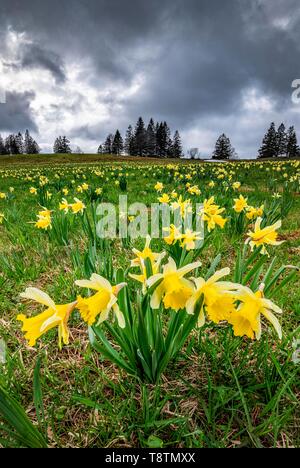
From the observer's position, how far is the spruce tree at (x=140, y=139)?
67938mm

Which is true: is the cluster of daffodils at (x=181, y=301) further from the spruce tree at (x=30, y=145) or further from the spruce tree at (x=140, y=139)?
the spruce tree at (x=30, y=145)

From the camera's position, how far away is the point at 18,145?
8638 centimetres

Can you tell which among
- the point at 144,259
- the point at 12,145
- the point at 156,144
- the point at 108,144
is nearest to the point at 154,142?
the point at 156,144

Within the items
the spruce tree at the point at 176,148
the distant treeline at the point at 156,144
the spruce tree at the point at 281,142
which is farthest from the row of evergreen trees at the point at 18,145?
the spruce tree at the point at 281,142

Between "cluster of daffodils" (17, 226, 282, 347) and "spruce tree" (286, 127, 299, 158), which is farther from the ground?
"spruce tree" (286, 127, 299, 158)

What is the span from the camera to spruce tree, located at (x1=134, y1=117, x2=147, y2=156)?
67.9 m

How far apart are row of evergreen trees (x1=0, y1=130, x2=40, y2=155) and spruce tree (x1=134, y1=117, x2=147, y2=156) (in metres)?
39.7

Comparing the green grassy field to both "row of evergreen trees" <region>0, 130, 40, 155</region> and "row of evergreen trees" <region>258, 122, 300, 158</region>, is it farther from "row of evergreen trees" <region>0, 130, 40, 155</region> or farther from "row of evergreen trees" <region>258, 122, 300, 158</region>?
"row of evergreen trees" <region>0, 130, 40, 155</region>

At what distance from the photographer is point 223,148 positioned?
63062mm

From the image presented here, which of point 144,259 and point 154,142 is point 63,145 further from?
point 144,259

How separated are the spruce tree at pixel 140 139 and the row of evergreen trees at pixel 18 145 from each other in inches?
1562

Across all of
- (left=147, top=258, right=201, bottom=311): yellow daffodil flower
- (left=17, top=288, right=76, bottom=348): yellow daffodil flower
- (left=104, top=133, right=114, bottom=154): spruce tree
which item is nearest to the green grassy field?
(left=17, top=288, right=76, bottom=348): yellow daffodil flower

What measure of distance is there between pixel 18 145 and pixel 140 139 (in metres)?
44.7

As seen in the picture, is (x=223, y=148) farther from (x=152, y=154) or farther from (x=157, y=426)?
(x=157, y=426)
